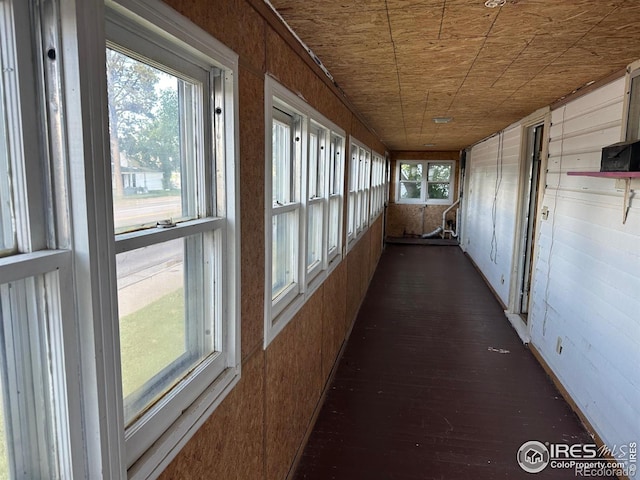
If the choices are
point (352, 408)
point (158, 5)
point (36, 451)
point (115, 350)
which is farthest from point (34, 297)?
point (352, 408)

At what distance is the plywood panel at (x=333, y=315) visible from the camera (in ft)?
11.4

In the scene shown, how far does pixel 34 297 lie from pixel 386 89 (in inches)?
129

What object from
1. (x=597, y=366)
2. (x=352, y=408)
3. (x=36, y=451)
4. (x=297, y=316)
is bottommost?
(x=352, y=408)

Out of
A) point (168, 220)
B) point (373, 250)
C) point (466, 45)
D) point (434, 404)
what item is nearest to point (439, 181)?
point (373, 250)

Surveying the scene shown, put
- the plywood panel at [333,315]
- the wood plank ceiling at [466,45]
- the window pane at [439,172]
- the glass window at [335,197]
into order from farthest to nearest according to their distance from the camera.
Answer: the window pane at [439,172], the glass window at [335,197], the plywood panel at [333,315], the wood plank ceiling at [466,45]

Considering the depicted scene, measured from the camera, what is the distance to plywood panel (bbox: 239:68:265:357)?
5.32ft

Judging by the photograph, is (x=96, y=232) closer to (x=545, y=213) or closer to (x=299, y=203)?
(x=299, y=203)

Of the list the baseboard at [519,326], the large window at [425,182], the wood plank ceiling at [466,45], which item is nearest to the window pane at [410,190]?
the large window at [425,182]

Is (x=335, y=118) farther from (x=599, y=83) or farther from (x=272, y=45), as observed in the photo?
(x=599, y=83)

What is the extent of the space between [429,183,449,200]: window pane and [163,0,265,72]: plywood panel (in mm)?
11080

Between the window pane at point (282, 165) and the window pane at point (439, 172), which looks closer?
the window pane at point (282, 165)

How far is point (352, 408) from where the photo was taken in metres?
3.37

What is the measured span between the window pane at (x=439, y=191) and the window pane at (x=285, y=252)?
10285mm

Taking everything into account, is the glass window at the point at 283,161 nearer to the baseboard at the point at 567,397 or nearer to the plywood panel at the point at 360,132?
the plywood panel at the point at 360,132
